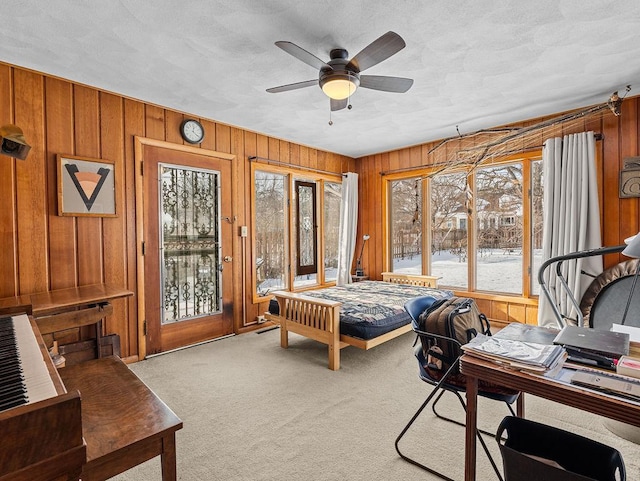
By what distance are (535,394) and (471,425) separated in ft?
1.12

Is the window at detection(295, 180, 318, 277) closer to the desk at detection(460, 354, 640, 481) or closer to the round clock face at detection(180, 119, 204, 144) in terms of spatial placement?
the round clock face at detection(180, 119, 204, 144)

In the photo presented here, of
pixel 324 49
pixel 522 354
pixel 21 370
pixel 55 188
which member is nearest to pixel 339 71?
pixel 324 49

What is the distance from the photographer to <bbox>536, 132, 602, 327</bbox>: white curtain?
11.4 feet

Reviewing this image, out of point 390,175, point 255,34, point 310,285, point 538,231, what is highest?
point 255,34

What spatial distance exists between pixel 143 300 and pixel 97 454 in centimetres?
257

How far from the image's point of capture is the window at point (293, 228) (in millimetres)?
4594

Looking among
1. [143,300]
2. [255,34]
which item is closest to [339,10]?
[255,34]

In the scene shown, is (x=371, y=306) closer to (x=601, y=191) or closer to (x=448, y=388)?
(x=448, y=388)

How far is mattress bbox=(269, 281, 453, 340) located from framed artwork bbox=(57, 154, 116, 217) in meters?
1.94

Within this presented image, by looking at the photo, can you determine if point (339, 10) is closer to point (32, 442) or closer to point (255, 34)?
point (255, 34)

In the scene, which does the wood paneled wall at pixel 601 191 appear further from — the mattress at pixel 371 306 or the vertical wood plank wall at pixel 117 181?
Result: the mattress at pixel 371 306

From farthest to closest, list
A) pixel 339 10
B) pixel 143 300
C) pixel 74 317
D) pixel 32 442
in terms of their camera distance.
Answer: pixel 143 300, pixel 74 317, pixel 339 10, pixel 32 442

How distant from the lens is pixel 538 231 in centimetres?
408

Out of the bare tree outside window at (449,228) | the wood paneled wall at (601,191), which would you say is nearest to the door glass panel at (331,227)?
the wood paneled wall at (601,191)
